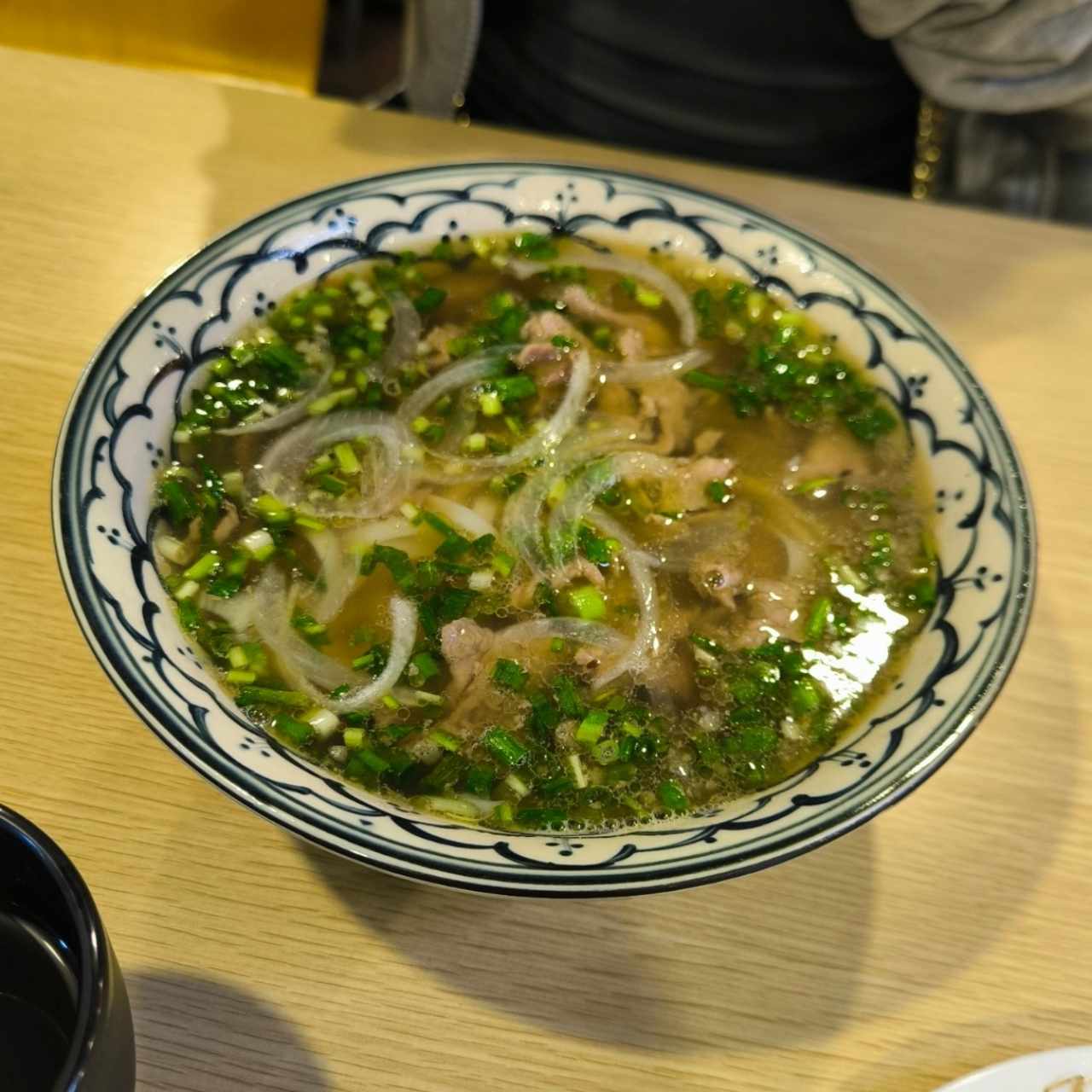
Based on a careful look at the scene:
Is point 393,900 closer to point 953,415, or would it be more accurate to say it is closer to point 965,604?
point 965,604

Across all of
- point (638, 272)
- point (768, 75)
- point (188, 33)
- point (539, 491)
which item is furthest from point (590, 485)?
point (188, 33)

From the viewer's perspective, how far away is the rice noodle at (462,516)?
57.3 inches

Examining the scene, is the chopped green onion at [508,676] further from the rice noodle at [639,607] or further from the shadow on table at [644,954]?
the shadow on table at [644,954]

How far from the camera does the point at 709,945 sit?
119 centimetres

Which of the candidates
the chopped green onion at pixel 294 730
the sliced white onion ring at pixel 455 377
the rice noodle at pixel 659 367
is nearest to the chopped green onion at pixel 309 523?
the sliced white onion ring at pixel 455 377

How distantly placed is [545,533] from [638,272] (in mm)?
623

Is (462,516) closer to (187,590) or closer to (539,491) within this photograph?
(539,491)

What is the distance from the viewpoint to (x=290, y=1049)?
41.6 inches

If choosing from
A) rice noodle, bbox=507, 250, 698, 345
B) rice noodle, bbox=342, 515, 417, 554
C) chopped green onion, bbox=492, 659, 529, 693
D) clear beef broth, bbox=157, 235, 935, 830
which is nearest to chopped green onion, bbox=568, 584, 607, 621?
clear beef broth, bbox=157, 235, 935, 830

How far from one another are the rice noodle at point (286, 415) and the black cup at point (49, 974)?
74cm

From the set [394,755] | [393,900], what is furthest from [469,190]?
[393,900]

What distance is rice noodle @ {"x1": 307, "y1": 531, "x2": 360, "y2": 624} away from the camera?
1348 mm

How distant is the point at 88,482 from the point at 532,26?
5.96 feet

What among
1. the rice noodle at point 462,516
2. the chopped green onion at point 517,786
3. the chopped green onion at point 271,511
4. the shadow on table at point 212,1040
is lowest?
the shadow on table at point 212,1040
